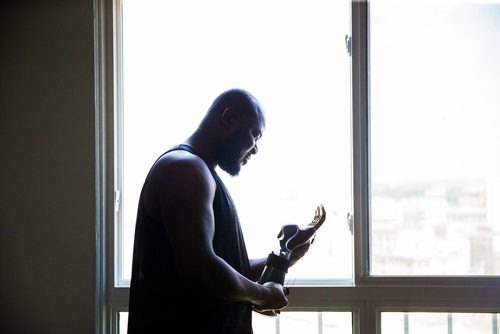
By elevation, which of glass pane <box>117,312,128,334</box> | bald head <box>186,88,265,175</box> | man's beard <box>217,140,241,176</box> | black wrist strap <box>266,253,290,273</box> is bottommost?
glass pane <box>117,312,128,334</box>

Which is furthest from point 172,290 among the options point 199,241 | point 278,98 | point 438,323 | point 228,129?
point 438,323

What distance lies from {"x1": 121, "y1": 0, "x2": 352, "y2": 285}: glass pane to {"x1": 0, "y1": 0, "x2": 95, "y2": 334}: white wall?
0.61 ft

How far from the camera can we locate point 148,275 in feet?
4.93

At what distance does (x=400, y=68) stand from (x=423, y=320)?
3.02 feet

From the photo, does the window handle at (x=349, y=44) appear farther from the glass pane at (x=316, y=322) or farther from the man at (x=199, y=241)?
the glass pane at (x=316, y=322)

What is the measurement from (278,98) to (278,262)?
0.74m

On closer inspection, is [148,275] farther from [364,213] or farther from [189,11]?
[189,11]

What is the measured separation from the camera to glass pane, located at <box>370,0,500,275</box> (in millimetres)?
2111

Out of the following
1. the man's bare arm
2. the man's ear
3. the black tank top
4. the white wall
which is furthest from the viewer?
the white wall

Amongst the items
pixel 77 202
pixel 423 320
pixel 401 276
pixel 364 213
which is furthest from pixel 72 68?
pixel 423 320

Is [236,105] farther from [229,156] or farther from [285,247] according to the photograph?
[285,247]

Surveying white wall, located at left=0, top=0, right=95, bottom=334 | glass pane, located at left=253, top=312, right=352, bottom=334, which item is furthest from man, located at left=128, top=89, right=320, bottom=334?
white wall, located at left=0, top=0, right=95, bottom=334

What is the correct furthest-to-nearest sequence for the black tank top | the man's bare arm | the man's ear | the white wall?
the white wall
the man's ear
the black tank top
the man's bare arm

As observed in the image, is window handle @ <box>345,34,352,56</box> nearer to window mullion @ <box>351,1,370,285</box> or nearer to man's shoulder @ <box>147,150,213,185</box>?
window mullion @ <box>351,1,370,285</box>
